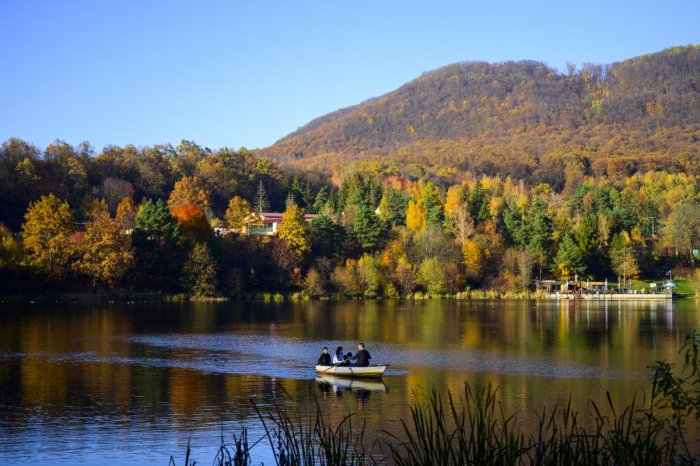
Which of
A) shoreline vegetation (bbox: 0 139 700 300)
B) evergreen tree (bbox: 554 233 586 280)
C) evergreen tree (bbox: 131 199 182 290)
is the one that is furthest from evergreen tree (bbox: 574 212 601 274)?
evergreen tree (bbox: 131 199 182 290)

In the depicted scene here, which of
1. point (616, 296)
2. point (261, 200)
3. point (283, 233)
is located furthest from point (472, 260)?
point (261, 200)

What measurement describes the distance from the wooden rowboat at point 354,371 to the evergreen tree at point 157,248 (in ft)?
156

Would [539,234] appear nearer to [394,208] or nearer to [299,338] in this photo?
[394,208]

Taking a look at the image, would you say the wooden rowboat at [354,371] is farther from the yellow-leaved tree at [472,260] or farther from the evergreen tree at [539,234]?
the evergreen tree at [539,234]

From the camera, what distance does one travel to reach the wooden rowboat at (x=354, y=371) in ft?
95.5

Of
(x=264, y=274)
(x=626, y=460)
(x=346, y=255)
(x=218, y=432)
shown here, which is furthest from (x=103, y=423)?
(x=346, y=255)

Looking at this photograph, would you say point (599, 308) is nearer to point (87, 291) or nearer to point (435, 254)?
point (435, 254)

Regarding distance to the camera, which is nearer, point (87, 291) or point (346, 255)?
point (87, 291)

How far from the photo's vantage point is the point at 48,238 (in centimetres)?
7088

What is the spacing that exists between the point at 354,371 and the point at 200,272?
1875 inches

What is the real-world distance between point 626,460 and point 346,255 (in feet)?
253

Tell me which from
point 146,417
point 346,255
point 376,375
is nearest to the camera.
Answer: point 146,417

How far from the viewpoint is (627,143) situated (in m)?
192

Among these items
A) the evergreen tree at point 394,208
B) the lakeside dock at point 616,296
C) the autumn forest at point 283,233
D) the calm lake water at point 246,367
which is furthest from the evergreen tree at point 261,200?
the calm lake water at point 246,367
